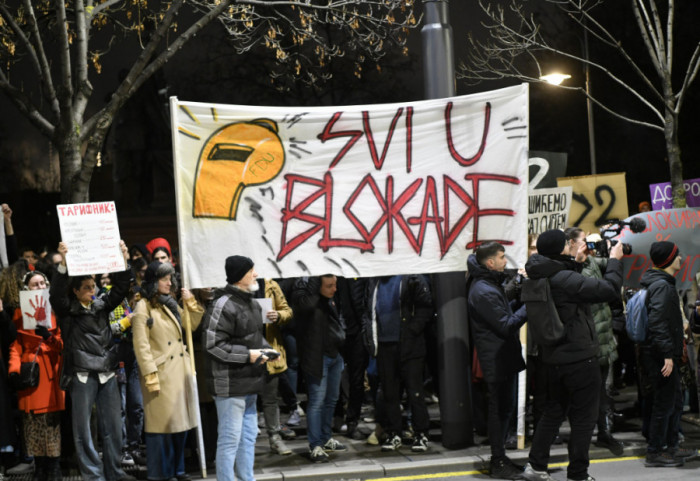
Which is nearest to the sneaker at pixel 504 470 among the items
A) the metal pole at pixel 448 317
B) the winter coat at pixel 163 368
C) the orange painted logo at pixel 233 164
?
the metal pole at pixel 448 317

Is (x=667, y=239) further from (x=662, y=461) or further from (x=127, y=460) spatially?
(x=127, y=460)

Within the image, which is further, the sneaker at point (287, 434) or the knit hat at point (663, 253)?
the sneaker at point (287, 434)

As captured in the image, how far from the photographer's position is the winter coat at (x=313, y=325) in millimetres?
8930

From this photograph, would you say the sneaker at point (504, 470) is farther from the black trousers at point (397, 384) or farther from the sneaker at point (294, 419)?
the sneaker at point (294, 419)

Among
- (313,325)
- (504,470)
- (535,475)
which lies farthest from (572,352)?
(313,325)

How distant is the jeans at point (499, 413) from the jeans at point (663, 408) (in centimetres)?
134

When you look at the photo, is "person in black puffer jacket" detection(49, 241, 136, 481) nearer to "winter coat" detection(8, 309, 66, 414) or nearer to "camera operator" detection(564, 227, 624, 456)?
"winter coat" detection(8, 309, 66, 414)

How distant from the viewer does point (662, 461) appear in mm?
8211

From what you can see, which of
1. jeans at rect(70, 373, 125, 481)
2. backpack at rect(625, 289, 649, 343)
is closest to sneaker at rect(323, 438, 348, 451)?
jeans at rect(70, 373, 125, 481)

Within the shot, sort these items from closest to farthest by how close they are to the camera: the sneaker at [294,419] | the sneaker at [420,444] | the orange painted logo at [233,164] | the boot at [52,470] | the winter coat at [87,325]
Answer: the winter coat at [87,325]
the orange painted logo at [233,164]
the boot at [52,470]
the sneaker at [420,444]
the sneaker at [294,419]

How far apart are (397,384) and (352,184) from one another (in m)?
2.14

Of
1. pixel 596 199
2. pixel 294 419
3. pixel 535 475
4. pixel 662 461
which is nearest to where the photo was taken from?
pixel 535 475

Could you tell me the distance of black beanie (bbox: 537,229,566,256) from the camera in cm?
742

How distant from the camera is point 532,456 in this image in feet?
25.0
